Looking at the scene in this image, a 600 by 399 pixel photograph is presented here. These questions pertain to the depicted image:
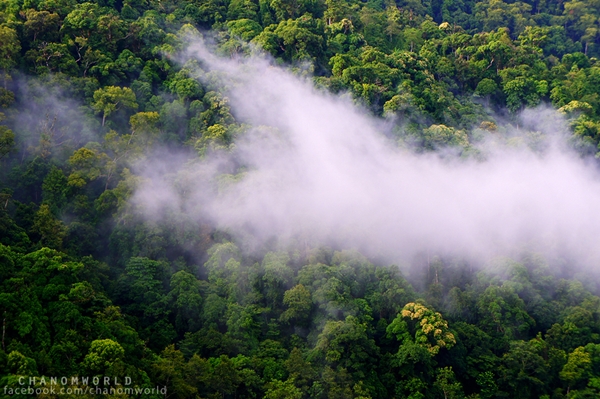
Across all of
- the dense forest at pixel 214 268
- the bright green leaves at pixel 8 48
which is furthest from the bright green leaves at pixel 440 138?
the bright green leaves at pixel 8 48

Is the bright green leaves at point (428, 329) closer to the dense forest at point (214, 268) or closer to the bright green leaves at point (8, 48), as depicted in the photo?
the dense forest at point (214, 268)

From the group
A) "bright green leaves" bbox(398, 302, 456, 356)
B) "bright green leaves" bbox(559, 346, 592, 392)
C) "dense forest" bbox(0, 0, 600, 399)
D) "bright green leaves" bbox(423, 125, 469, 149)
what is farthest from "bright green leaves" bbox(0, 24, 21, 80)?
"bright green leaves" bbox(559, 346, 592, 392)

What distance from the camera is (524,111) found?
4944 cm

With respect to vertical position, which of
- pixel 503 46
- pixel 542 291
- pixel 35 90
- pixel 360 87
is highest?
pixel 503 46

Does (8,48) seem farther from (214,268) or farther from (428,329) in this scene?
(428,329)

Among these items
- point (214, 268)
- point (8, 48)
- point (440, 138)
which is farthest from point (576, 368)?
point (8, 48)

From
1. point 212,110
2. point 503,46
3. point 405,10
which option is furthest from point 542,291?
point 405,10

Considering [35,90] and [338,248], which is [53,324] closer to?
[338,248]

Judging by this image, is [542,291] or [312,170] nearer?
[542,291]

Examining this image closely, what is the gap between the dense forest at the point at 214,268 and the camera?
26.6 metres

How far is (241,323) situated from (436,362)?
8781mm

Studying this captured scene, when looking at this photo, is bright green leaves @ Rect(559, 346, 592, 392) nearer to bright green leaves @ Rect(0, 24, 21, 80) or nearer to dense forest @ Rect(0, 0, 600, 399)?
dense forest @ Rect(0, 0, 600, 399)

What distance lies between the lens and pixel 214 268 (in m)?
32.2

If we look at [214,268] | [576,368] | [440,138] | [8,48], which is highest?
[8,48]
